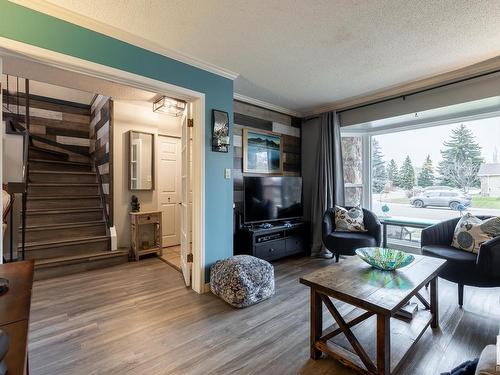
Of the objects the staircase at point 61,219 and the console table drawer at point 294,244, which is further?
the console table drawer at point 294,244

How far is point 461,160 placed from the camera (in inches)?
132

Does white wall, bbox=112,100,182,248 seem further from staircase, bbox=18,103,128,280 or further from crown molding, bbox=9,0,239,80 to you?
crown molding, bbox=9,0,239,80

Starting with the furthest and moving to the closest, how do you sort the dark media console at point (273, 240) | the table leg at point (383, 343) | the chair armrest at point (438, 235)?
1. the dark media console at point (273, 240)
2. the chair armrest at point (438, 235)
3. the table leg at point (383, 343)

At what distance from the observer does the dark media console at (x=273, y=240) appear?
10.7 ft

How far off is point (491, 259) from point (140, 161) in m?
4.44

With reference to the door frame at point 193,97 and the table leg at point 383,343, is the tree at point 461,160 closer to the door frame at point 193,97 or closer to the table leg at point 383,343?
the table leg at point 383,343

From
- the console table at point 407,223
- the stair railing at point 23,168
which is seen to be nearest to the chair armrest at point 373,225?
the console table at point 407,223

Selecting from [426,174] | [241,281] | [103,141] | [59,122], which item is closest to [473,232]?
[426,174]

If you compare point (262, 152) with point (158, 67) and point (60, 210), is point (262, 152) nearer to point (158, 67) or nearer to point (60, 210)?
point (158, 67)

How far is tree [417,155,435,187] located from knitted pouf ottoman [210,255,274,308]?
276 cm

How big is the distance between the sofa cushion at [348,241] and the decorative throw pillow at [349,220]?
0.36ft

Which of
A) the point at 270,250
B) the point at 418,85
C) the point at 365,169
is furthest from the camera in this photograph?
the point at 365,169

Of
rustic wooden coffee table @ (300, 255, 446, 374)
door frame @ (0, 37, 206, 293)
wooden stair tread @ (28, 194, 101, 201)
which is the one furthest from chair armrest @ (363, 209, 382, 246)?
wooden stair tread @ (28, 194, 101, 201)

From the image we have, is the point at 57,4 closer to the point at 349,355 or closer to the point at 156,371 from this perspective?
the point at 156,371
